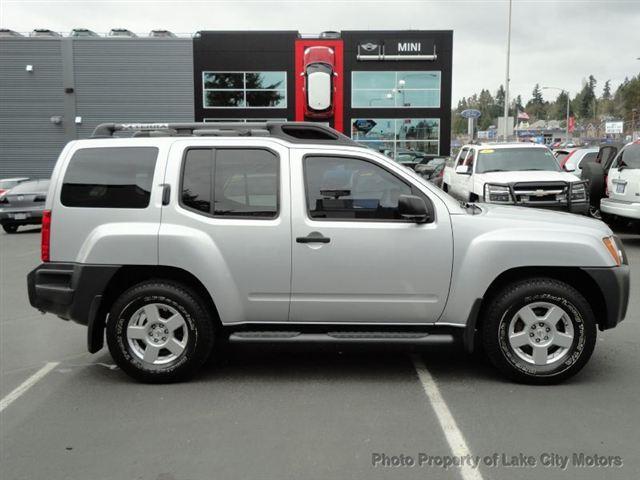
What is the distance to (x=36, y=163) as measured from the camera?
35156mm

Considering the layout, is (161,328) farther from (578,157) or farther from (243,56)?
(243,56)

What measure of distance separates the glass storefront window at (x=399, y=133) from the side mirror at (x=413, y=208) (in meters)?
32.4

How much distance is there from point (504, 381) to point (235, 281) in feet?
7.35

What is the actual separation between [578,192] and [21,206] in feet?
45.8

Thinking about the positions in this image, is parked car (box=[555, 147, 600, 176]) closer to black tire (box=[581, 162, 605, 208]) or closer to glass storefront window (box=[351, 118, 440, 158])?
black tire (box=[581, 162, 605, 208])

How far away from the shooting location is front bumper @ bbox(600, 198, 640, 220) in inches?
451

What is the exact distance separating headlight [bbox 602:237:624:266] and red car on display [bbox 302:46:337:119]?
3131 centimetres

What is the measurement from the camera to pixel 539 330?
4836 millimetres

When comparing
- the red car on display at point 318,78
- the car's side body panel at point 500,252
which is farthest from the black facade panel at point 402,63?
the car's side body panel at point 500,252

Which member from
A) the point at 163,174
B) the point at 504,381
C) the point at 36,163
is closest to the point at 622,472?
the point at 504,381

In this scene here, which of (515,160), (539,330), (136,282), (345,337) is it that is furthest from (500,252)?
(515,160)

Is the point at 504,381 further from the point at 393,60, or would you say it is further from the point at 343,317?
the point at 393,60

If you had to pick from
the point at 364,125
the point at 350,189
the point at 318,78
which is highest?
the point at 318,78

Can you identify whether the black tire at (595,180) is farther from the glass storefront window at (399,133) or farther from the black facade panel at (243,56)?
the black facade panel at (243,56)
